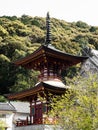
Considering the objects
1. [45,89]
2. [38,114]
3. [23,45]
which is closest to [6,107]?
[38,114]

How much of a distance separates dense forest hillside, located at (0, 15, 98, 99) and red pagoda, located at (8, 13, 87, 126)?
103 feet

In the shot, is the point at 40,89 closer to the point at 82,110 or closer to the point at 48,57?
the point at 48,57

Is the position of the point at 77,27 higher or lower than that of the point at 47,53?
higher

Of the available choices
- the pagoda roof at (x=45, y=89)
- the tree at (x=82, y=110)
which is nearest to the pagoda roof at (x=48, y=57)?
the pagoda roof at (x=45, y=89)

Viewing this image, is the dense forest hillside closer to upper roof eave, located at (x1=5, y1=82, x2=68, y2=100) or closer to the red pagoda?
the red pagoda

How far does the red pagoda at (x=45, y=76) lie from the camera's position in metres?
30.3

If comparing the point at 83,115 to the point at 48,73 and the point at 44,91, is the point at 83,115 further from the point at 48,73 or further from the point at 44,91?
the point at 48,73

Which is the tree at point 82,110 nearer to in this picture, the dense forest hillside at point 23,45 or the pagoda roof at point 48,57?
the pagoda roof at point 48,57

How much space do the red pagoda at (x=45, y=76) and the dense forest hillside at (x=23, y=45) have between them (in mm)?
31277

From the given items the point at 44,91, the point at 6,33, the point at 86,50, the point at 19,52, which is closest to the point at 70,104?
the point at 44,91

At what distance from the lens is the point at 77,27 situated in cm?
12694

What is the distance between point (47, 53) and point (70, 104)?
27.3ft

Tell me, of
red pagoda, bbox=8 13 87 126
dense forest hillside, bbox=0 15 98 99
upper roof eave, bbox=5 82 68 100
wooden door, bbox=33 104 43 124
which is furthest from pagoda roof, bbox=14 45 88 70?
dense forest hillside, bbox=0 15 98 99

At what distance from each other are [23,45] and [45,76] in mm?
45441
